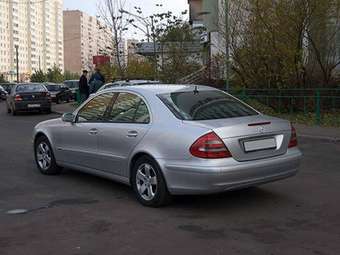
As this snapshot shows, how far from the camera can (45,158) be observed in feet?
28.8

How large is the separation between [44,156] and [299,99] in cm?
1100

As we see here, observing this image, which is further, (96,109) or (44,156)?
(44,156)

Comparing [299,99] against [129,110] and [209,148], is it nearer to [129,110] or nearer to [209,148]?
[129,110]

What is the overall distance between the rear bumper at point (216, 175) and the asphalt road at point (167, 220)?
33cm

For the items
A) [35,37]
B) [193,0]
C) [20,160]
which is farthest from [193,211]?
[35,37]

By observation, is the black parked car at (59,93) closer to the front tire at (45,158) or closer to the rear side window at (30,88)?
the rear side window at (30,88)

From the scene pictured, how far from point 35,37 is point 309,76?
116383 mm

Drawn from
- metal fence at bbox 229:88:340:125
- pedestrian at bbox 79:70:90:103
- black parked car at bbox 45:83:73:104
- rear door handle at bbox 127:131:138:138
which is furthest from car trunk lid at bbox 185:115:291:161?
black parked car at bbox 45:83:73:104

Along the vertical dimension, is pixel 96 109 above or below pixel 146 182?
above

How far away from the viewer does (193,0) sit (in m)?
47.8

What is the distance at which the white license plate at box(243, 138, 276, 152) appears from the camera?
6191 millimetres

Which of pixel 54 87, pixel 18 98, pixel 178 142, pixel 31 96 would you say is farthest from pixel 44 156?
pixel 54 87

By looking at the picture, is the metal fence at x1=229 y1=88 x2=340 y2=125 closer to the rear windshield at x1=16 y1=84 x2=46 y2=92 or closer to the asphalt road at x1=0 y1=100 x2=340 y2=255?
the asphalt road at x1=0 y1=100 x2=340 y2=255

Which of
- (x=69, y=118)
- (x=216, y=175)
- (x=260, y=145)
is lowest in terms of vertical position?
(x=216, y=175)
